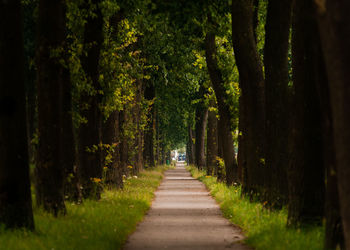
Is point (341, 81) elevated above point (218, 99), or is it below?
below

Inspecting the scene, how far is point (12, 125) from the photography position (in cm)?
1106

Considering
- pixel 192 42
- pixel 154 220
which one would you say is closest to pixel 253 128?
pixel 154 220

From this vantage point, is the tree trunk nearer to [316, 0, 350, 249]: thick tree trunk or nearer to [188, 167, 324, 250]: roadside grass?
[188, 167, 324, 250]: roadside grass

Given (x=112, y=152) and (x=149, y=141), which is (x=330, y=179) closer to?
(x=112, y=152)

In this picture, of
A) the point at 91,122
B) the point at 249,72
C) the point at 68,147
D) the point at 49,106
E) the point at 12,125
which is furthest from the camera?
the point at 91,122

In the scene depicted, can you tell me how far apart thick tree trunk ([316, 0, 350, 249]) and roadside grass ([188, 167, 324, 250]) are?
12.3 feet

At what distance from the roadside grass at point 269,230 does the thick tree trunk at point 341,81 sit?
3.76m

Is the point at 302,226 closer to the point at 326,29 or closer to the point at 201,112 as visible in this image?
the point at 326,29

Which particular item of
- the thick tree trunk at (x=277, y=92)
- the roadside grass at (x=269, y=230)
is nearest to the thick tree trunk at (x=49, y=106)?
the roadside grass at (x=269, y=230)

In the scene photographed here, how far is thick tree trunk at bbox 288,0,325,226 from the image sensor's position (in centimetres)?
1224

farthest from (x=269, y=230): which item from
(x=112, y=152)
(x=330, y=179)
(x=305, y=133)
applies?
(x=112, y=152)

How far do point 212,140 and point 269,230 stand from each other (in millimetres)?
31811

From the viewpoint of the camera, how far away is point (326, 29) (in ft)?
22.7

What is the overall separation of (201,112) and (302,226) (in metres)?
41.0
